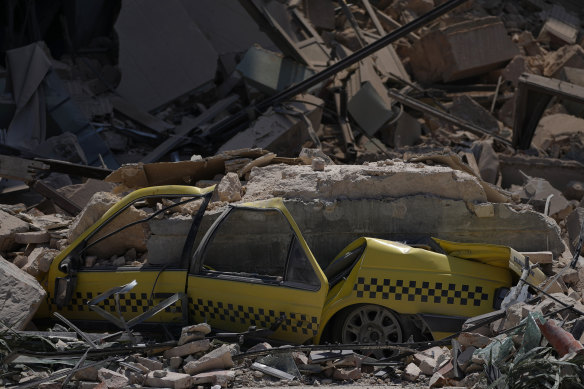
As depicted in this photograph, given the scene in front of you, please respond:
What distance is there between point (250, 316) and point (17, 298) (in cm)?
196

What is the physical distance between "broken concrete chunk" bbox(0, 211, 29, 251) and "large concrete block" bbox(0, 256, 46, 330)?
44.2 inches

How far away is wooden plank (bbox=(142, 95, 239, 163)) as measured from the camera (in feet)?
43.9

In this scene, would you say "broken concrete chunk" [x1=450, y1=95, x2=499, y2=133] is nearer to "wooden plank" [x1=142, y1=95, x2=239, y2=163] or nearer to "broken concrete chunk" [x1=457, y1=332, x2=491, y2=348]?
"wooden plank" [x1=142, y1=95, x2=239, y2=163]

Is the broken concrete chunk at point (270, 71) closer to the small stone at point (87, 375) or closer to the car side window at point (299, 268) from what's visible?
the car side window at point (299, 268)

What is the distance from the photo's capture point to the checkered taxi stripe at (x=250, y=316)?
21.8 ft

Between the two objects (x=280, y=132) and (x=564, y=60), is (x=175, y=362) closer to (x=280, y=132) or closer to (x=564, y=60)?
(x=280, y=132)

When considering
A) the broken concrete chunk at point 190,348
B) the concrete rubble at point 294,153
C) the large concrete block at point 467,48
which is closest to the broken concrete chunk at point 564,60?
the concrete rubble at point 294,153

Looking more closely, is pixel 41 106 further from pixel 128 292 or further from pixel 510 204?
pixel 510 204

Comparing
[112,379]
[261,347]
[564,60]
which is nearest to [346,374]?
[261,347]

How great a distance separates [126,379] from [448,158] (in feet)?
14.0

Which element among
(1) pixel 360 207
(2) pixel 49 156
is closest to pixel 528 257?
(1) pixel 360 207

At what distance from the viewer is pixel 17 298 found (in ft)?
21.7

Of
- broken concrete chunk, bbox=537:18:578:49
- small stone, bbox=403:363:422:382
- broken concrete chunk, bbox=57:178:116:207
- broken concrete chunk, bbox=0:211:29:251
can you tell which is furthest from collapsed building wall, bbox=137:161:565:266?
broken concrete chunk, bbox=537:18:578:49

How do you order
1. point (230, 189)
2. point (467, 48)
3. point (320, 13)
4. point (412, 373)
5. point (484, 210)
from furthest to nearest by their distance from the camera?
point (320, 13), point (467, 48), point (230, 189), point (484, 210), point (412, 373)
